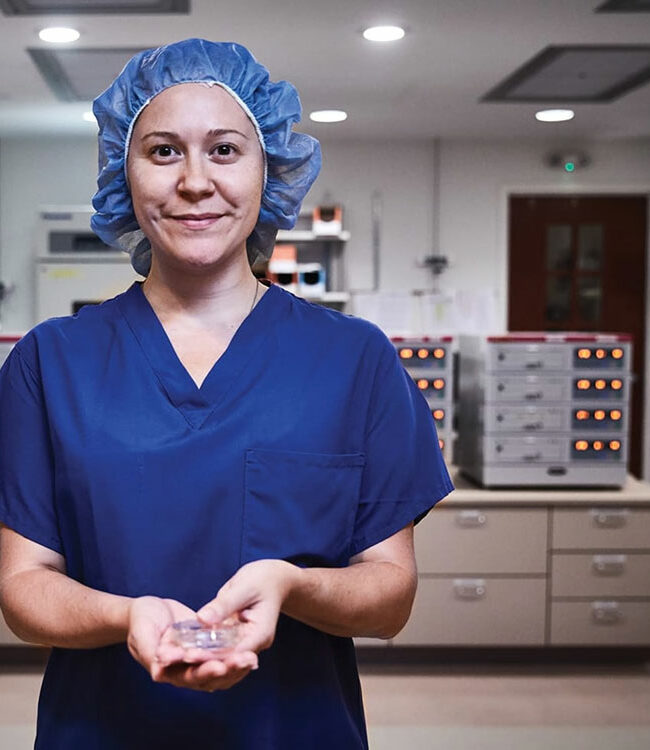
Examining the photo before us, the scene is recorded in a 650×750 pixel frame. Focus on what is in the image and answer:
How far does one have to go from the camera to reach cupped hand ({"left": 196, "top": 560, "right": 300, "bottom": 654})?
0.83 meters

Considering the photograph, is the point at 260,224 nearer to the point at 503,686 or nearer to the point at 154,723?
the point at 154,723

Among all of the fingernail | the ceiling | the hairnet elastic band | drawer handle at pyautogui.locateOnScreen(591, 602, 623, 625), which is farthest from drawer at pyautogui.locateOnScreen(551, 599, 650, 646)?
the fingernail

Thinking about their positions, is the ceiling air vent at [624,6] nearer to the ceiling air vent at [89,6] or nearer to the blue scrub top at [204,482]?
the ceiling air vent at [89,6]

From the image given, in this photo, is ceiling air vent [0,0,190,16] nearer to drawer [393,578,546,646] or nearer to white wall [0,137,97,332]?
drawer [393,578,546,646]

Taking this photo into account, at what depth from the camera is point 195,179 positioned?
100 cm

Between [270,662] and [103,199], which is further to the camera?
[103,199]

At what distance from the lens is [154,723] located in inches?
41.1

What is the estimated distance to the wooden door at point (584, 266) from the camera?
5.79 m

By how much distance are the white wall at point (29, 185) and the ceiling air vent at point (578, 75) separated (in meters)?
2.47

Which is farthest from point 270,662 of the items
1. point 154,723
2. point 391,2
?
point 391,2

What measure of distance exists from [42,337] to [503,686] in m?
2.90

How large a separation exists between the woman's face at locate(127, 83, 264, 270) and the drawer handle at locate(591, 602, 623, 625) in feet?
9.53

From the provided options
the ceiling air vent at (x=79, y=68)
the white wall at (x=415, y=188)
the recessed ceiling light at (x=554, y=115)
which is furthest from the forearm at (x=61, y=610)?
the white wall at (x=415, y=188)

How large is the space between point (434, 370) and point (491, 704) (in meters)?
1.20
